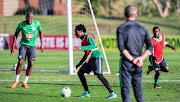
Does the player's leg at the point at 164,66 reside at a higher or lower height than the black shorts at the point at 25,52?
lower

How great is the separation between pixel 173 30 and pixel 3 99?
35577 millimetres

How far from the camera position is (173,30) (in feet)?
134

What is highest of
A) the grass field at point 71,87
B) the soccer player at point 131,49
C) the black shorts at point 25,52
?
the soccer player at point 131,49

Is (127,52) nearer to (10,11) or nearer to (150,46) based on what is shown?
(150,46)

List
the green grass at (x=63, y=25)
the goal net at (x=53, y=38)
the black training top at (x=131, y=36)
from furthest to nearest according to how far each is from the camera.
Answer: the green grass at (x=63, y=25) → the goal net at (x=53, y=38) → the black training top at (x=131, y=36)

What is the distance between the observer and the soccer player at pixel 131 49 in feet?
16.7

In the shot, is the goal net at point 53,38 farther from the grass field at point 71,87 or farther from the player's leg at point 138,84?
the player's leg at point 138,84

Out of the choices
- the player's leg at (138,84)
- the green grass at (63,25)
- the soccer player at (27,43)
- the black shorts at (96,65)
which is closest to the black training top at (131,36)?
the player's leg at (138,84)

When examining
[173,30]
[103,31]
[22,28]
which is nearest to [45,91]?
[22,28]

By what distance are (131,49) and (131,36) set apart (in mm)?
218

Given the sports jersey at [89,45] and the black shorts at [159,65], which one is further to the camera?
the black shorts at [159,65]

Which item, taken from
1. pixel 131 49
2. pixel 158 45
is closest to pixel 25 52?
pixel 158 45

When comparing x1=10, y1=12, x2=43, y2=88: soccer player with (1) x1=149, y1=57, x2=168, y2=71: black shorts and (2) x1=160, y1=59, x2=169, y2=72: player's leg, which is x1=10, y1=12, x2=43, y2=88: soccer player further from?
(2) x1=160, y1=59, x2=169, y2=72: player's leg

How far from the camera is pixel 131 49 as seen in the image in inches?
205
